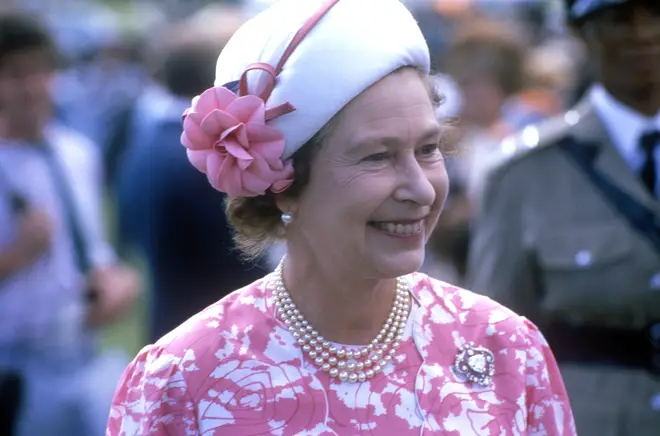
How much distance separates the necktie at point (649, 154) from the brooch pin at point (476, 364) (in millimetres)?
1529

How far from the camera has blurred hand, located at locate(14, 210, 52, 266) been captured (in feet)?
17.2

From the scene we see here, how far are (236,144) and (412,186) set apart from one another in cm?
40

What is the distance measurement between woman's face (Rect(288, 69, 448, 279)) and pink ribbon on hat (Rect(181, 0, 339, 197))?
112 millimetres

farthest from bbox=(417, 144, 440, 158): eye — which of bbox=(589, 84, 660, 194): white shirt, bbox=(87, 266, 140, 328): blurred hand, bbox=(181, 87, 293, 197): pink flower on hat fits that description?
bbox=(87, 266, 140, 328): blurred hand

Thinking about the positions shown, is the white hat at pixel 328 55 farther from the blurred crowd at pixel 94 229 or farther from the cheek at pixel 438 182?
the blurred crowd at pixel 94 229

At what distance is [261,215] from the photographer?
299 centimetres

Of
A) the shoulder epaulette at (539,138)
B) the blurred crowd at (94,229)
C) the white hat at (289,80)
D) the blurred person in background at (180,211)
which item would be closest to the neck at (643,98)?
the shoulder epaulette at (539,138)

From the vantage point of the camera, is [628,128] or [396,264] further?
[628,128]

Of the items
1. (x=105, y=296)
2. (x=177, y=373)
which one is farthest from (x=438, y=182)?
(x=105, y=296)

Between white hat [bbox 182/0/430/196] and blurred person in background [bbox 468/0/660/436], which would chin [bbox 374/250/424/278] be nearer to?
white hat [bbox 182/0/430/196]

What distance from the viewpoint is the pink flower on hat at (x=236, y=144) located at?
9.01 ft

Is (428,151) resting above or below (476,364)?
above

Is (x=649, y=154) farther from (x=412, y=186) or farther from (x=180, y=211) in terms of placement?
(x=180, y=211)

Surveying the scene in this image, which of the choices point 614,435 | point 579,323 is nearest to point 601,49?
point 579,323
